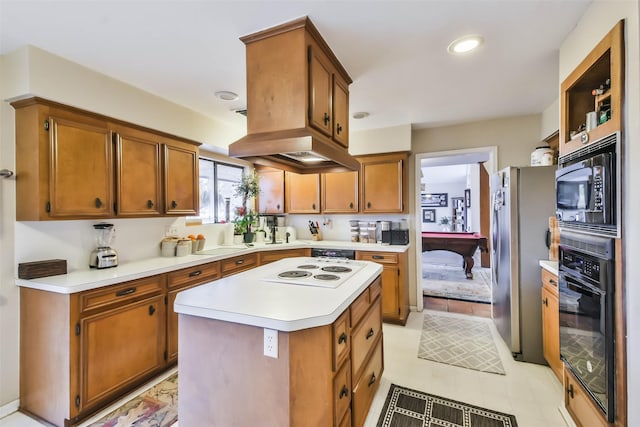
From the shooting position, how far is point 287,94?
1.72 m

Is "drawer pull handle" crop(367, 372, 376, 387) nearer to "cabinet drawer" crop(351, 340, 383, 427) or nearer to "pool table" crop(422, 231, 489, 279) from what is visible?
"cabinet drawer" crop(351, 340, 383, 427)

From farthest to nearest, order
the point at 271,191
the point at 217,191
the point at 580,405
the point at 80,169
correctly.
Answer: the point at 271,191
the point at 217,191
the point at 80,169
the point at 580,405

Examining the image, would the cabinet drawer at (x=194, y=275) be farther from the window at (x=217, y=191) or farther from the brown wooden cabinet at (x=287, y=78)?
the brown wooden cabinet at (x=287, y=78)

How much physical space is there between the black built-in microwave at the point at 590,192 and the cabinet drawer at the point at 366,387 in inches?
59.1

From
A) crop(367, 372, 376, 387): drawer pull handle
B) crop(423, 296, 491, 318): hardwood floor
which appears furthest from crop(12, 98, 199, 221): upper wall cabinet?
crop(423, 296, 491, 318): hardwood floor

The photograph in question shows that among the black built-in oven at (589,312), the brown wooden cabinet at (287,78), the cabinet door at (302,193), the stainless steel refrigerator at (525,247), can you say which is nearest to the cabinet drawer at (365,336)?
the black built-in oven at (589,312)

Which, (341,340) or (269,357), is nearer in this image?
(269,357)

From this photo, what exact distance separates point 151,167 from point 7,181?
94 centimetres

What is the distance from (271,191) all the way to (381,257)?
2.00 meters

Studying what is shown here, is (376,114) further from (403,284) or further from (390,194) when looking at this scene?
(403,284)

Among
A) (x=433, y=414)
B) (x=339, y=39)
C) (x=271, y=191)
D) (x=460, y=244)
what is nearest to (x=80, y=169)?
(x=339, y=39)

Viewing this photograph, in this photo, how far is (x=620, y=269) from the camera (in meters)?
1.28

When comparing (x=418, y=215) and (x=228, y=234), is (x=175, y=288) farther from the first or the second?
(x=418, y=215)

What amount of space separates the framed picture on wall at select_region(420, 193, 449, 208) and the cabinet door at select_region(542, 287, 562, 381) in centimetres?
970
